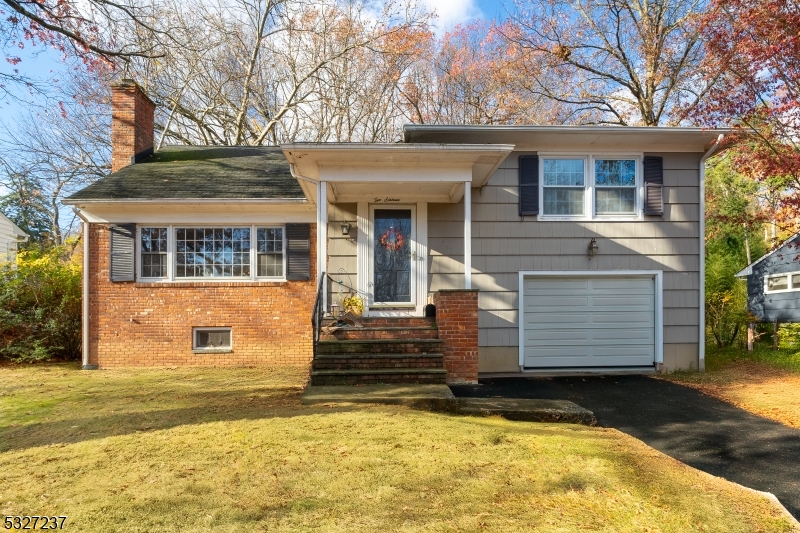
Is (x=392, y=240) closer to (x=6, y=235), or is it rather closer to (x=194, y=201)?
(x=194, y=201)

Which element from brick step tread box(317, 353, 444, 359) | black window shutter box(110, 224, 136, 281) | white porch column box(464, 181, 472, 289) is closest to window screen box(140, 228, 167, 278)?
black window shutter box(110, 224, 136, 281)

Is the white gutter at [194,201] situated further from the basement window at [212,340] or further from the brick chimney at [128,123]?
the basement window at [212,340]

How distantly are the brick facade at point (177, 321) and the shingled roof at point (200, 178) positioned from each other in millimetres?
845

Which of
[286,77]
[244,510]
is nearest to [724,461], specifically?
[244,510]

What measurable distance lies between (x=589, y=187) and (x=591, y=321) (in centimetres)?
240

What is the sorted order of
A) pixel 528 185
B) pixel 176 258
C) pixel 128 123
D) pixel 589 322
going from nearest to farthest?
pixel 528 185 → pixel 589 322 → pixel 176 258 → pixel 128 123

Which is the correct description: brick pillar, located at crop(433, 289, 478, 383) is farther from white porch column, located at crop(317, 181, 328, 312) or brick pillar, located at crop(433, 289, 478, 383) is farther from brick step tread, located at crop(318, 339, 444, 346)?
white porch column, located at crop(317, 181, 328, 312)

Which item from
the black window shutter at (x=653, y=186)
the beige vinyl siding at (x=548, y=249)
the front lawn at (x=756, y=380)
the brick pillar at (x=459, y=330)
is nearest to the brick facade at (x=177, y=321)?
the beige vinyl siding at (x=548, y=249)

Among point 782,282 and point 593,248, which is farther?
point 782,282

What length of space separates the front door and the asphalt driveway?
2138 millimetres

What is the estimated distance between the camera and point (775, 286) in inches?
643

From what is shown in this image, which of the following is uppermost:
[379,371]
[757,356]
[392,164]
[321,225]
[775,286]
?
[392,164]

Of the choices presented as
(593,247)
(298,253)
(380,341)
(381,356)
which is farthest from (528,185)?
(298,253)

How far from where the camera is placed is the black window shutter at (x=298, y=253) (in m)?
10.1
